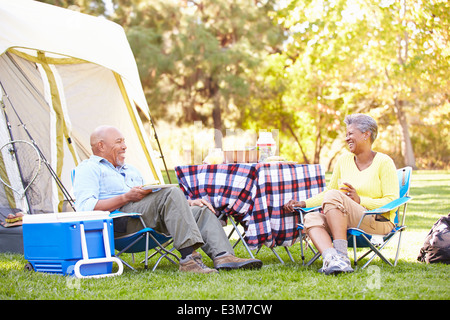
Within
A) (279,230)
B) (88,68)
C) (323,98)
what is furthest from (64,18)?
A: (323,98)

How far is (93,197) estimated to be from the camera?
3.67m

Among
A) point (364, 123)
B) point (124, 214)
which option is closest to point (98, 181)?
point (124, 214)

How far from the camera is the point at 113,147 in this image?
3889 mm

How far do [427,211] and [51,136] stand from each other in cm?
440

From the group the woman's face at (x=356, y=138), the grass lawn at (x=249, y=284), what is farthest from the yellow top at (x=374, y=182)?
the grass lawn at (x=249, y=284)

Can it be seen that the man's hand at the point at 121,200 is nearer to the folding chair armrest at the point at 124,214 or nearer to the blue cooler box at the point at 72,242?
the folding chair armrest at the point at 124,214

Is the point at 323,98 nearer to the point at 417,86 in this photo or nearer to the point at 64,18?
the point at 417,86

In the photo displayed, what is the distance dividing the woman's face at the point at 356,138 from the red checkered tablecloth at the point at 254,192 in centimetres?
41

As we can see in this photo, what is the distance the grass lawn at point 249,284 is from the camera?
2.87 meters

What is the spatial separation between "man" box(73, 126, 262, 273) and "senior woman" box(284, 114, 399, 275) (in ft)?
1.43

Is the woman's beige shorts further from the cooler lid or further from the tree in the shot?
the tree

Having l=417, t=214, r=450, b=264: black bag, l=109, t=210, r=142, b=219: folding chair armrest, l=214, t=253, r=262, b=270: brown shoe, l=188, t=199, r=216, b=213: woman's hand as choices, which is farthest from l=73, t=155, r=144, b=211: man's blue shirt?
l=417, t=214, r=450, b=264: black bag

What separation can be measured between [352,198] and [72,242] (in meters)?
1.64
